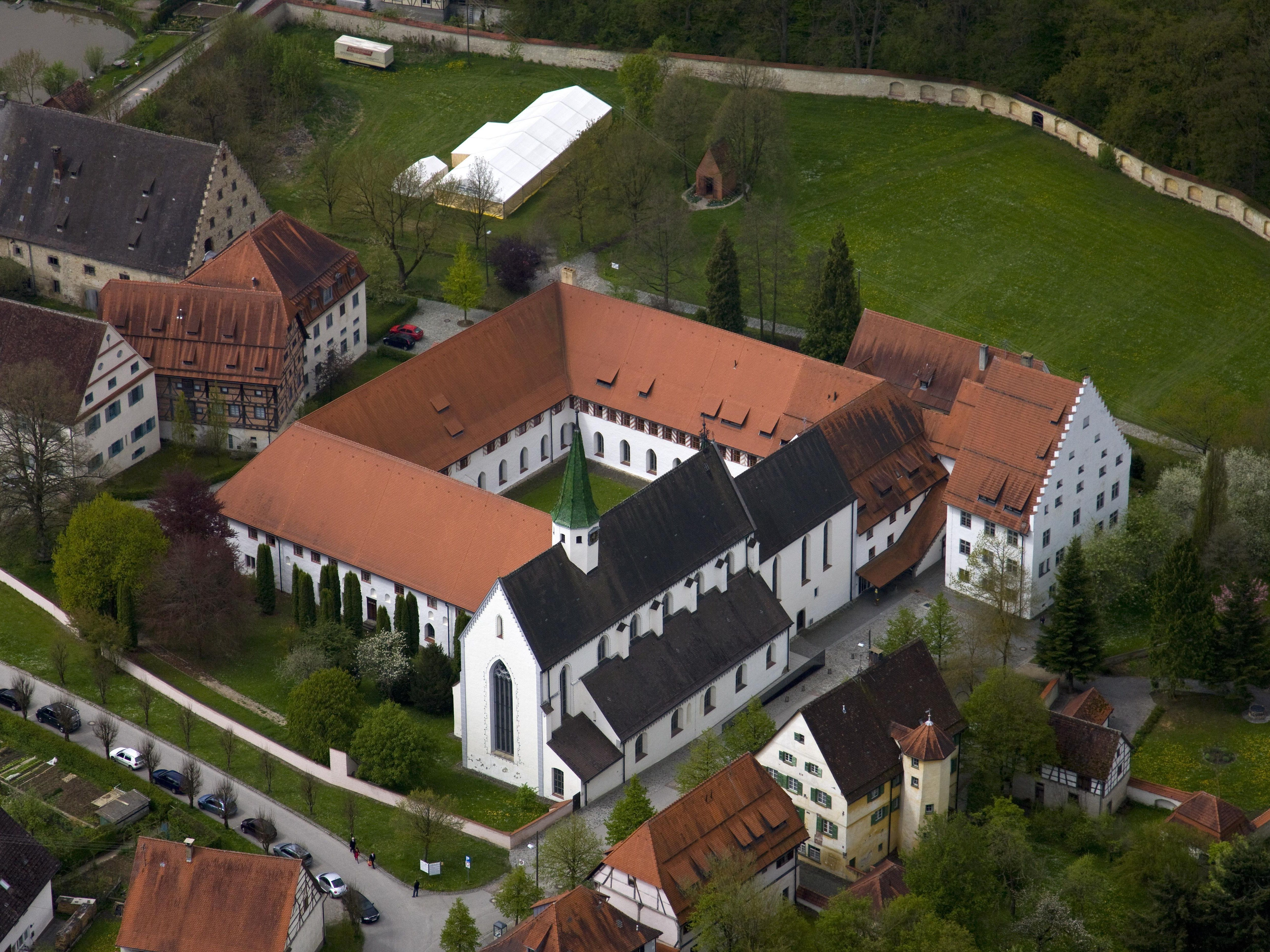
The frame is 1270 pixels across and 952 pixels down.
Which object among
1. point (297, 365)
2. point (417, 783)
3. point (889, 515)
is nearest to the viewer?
point (417, 783)

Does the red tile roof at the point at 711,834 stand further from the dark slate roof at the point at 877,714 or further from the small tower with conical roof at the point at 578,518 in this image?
the small tower with conical roof at the point at 578,518

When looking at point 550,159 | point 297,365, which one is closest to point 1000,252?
point 550,159

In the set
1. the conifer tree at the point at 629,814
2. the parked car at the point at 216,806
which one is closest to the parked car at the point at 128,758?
the parked car at the point at 216,806

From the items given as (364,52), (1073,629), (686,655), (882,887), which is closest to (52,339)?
(686,655)

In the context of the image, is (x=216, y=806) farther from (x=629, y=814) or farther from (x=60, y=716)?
(x=629, y=814)

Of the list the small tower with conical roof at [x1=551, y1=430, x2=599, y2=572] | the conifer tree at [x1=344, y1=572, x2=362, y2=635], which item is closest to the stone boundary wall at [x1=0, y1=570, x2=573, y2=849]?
the conifer tree at [x1=344, y1=572, x2=362, y2=635]

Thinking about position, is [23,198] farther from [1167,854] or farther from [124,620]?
[1167,854]

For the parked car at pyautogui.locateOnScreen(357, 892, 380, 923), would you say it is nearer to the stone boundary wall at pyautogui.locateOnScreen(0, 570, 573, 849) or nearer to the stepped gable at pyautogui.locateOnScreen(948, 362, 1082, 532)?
the stone boundary wall at pyautogui.locateOnScreen(0, 570, 573, 849)
